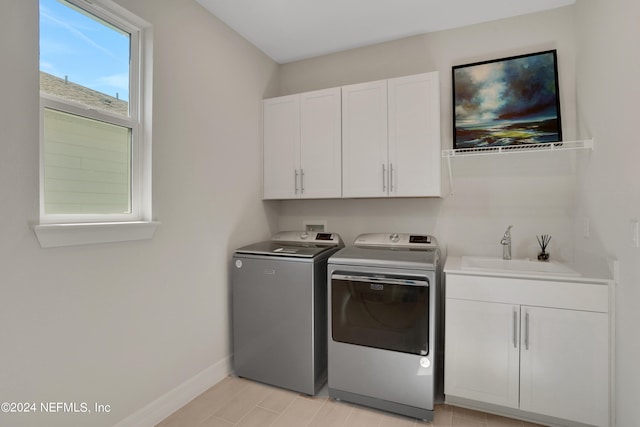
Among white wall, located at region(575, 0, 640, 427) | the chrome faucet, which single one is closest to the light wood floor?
white wall, located at region(575, 0, 640, 427)

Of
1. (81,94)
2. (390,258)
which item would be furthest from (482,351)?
(81,94)

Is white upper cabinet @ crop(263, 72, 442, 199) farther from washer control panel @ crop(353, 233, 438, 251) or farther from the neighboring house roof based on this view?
the neighboring house roof

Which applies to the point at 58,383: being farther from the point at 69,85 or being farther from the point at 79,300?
the point at 69,85

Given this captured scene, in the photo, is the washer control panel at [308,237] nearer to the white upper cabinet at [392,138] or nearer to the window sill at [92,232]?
the white upper cabinet at [392,138]

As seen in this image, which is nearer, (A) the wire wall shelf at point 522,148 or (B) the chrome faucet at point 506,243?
(A) the wire wall shelf at point 522,148

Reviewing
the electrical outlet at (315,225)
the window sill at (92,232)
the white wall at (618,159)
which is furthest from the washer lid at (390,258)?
the window sill at (92,232)

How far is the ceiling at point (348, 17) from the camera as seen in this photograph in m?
2.15

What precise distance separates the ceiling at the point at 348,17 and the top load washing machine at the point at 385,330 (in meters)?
1.77

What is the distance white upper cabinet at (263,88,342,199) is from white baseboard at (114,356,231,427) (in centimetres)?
146

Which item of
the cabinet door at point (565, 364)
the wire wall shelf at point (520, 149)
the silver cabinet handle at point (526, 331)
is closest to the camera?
the cabinet door at point (565, 364)

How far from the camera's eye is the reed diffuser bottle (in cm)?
219

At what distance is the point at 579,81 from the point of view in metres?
2.09

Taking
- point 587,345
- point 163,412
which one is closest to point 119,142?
point 163,412

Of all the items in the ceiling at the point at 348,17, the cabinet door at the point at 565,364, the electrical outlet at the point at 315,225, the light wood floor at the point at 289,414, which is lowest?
the light wood floor at the point at 289,414
